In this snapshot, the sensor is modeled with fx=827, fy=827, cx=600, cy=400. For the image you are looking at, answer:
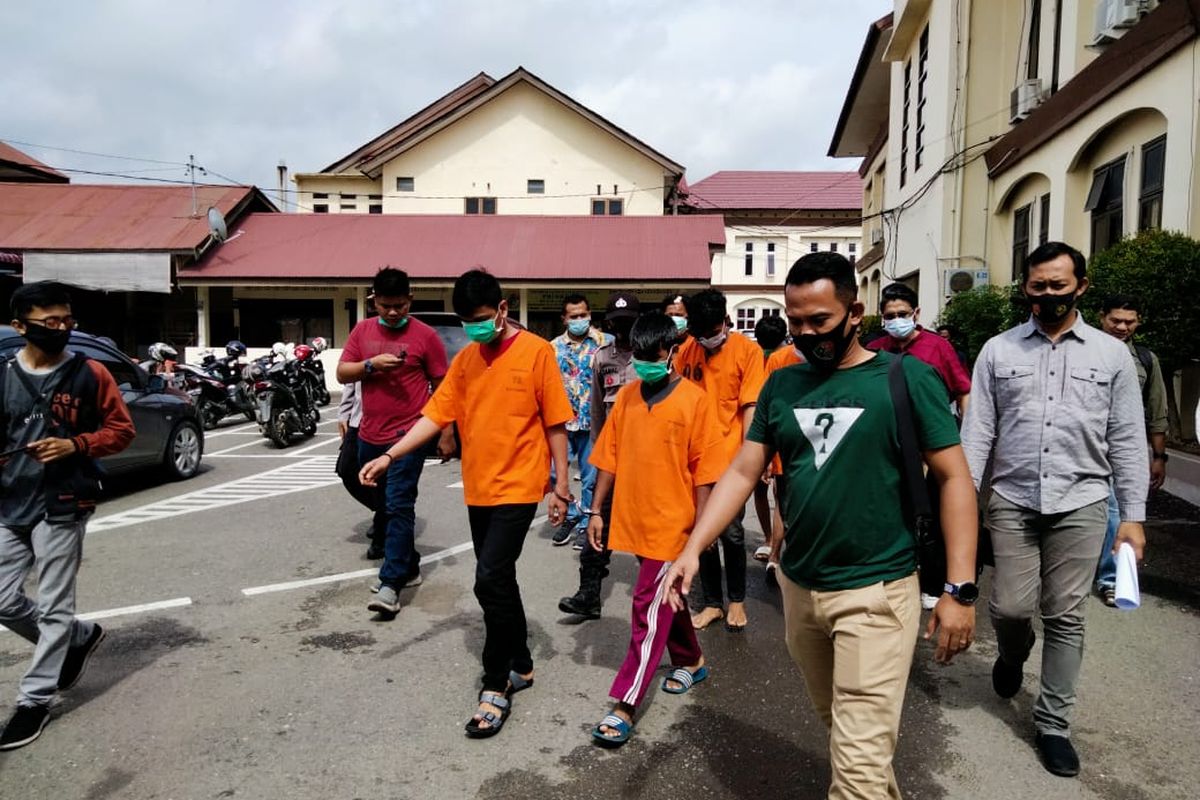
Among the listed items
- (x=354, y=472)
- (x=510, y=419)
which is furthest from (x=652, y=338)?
(x=354, y=472)

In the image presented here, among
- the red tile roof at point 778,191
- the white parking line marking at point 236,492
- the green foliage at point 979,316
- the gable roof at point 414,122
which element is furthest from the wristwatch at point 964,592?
the red tile roof at point 778,191

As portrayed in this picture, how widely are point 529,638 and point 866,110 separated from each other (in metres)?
24.7

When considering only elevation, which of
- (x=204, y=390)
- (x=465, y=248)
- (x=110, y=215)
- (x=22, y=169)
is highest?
(x=22, y=169)

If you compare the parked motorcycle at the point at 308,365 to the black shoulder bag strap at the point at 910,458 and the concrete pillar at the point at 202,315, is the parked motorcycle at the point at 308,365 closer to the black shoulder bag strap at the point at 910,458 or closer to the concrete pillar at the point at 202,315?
the concrete pillar at the point at 202,315

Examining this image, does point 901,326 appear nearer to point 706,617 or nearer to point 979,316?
point 706,617

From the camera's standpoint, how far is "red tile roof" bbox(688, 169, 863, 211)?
43.9m

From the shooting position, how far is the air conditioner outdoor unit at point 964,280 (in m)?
14.4

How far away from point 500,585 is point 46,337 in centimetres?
223

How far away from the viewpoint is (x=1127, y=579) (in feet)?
9.99

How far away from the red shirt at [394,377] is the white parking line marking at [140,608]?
1.53 m

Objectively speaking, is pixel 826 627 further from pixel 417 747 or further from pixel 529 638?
pixel 529 638

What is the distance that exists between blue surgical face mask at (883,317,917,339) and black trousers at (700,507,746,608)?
1760 mm

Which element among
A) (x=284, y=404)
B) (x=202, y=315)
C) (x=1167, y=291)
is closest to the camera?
(x=1167, y=291)

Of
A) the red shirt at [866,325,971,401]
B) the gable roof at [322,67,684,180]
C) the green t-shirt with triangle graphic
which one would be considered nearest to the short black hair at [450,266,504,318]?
the green t-shirt with triangle graphic
